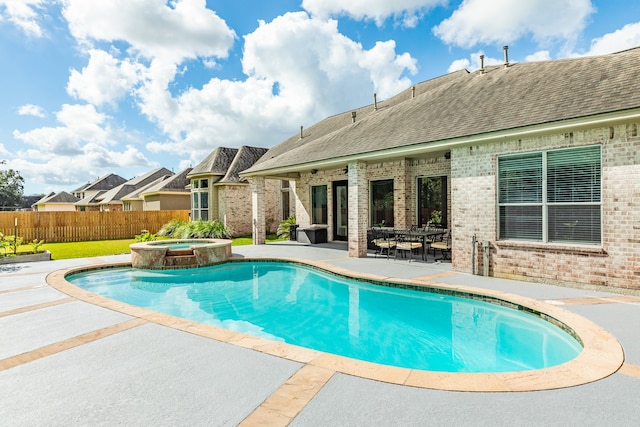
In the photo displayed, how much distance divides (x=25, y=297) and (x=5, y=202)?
293 ft

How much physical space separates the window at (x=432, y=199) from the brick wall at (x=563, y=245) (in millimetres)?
3666

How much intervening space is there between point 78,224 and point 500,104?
23453 mm

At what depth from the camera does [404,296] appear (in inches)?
301

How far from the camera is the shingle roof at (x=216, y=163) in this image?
72.9ft

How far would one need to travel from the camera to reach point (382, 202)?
14.7 m

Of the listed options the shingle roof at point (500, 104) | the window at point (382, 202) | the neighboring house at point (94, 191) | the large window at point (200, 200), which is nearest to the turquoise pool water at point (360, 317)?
the shingle roof at point (500, 104)

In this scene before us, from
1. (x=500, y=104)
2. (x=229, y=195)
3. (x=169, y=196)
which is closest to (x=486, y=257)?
(x=500, y=104)

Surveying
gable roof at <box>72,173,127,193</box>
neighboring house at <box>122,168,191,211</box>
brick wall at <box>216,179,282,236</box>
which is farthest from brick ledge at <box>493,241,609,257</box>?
gable roof at <box>72,173,127,193</box>

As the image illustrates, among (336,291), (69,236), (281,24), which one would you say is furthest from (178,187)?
(336,291)

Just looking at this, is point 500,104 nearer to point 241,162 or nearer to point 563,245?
point 563,245

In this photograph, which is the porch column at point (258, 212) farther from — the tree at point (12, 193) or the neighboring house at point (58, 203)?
the tree at point (12, 193)

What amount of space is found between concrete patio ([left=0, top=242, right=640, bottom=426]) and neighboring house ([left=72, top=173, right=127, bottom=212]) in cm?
4736

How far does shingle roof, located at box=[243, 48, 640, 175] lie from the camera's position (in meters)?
7.21

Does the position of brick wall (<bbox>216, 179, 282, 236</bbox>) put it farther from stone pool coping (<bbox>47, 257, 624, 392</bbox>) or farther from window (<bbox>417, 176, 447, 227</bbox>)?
stone pool coping (<bbox>47, 257, 624, 392</bbox>)
